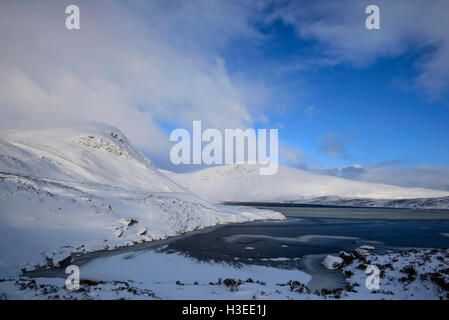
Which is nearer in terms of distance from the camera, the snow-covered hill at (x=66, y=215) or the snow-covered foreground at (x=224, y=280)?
the snow-covered foreground at (x=224, y=280)

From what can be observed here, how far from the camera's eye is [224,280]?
516 inches

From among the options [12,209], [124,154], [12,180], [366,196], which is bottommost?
[366,196]

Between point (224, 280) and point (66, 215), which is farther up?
point (66, 215)

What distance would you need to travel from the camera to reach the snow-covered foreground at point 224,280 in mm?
9453

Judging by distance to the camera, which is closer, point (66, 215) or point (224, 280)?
point (224, 280)

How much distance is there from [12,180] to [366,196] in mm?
202143

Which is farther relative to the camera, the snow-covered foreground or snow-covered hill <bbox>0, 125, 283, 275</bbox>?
snow-covered hill <bbox>0, 125, 283, 275</bbox>

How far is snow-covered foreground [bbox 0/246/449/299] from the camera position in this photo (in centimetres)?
945
